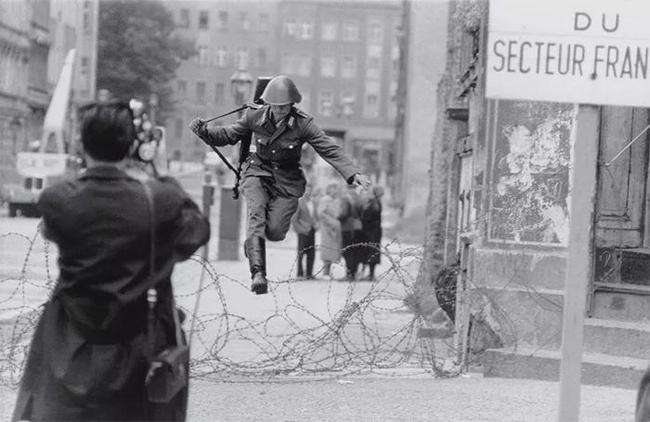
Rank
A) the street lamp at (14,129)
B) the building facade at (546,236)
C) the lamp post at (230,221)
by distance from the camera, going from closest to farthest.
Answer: the building facade at (546,236) → the lamp post at (230,221) → the street lamp at (14,129)

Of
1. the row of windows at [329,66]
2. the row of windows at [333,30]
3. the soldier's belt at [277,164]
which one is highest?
the row of windows at [333,30]

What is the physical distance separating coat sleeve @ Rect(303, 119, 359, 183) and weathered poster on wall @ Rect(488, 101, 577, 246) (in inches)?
90.2

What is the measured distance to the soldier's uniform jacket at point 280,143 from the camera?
27.5 feet

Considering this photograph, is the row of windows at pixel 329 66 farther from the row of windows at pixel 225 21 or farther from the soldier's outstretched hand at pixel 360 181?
the soldier's outstretched hand at pixel 360 181

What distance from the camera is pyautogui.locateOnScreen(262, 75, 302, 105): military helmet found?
8180mm

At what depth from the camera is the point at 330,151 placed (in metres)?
8.64

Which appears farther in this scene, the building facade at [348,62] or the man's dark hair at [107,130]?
the building facade at [348,62]

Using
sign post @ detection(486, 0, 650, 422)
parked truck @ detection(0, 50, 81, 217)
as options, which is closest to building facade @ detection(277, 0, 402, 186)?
parked truck @ detection(0, 50, 81, 217)

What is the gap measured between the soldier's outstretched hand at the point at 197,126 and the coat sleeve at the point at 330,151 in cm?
66

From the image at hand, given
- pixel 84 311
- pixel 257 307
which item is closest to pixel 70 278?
pixel 84 311

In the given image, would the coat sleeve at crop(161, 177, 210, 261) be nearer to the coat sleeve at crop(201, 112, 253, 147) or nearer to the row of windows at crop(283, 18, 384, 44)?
the coat sleeve at crop(201, 112, 253, 147)

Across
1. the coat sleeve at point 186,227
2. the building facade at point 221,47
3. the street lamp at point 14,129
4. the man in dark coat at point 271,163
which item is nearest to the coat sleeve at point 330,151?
the man in dark coat at point 271,163

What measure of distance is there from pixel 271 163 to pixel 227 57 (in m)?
A: 102

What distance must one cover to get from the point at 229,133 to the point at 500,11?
338cm
